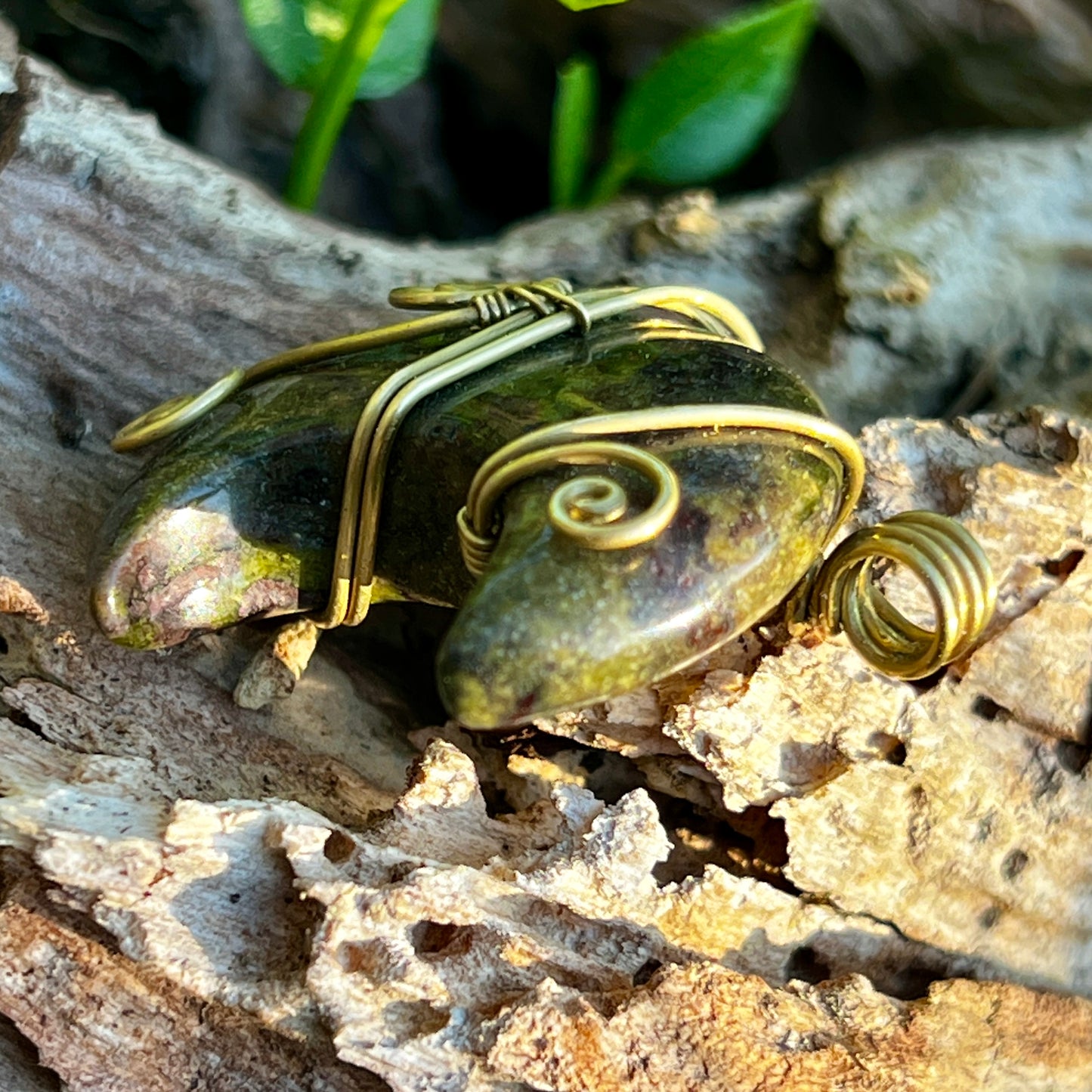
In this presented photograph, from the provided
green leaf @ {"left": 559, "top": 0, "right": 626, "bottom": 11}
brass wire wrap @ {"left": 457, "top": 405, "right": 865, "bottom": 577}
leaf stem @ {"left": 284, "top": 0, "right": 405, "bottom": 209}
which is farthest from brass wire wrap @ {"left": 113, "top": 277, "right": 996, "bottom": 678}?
leaf stem @ {"left": 284, "top": 0, "right": 405, "bottom": 209}

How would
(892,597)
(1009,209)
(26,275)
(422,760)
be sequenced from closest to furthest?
1. (422,760)
2. (892,597)
3. (26,275)
4. (1009,209)

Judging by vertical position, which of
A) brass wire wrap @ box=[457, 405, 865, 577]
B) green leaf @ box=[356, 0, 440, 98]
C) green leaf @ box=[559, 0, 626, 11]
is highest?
green leaf @ box=[559, 0, 626, 11]

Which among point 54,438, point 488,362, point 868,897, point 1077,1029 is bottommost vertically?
point 1077,1029

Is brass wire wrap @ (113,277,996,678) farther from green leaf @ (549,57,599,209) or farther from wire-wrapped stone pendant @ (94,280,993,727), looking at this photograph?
green leaf @ (549,57,599,209)

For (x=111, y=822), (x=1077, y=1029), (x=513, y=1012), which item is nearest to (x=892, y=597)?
(x=1077, y=1029)

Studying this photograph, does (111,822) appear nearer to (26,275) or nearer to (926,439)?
(26,275)

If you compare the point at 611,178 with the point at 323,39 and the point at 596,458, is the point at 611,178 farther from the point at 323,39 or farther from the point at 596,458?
the point at 596,458

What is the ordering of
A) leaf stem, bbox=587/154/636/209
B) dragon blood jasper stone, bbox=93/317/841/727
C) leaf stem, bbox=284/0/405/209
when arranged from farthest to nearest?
leaf stem, bbox=587/154/636/209, leaf stem, bbox=284/0/405/209, dragon blood jasper stone, bbox=93/317/841/727
